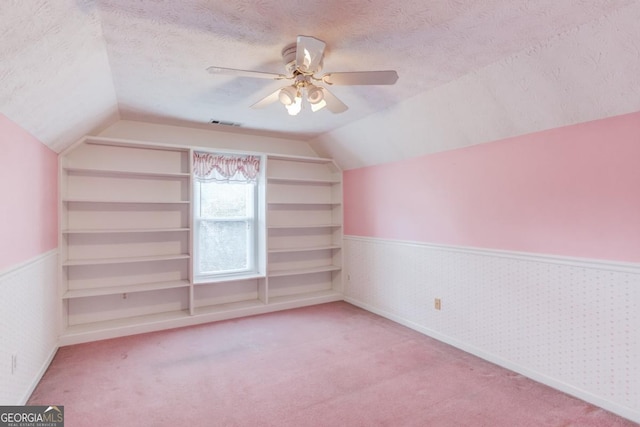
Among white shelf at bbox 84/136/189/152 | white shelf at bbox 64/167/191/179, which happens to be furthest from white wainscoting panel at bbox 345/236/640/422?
white shelf at bbox 84/136/189/152

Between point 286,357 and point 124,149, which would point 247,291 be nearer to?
point 286,357

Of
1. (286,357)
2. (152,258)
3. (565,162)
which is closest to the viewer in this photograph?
(565,162)

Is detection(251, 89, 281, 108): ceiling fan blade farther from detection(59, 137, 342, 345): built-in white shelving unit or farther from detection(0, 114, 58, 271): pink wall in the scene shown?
detection(59, 137, 342, 345): built-in white shelving unit

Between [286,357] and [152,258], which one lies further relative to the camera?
[152,258]

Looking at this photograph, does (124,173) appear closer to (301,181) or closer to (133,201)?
(133,201)

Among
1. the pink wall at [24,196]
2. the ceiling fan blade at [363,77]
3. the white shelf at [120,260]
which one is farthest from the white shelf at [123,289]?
the ceiling fan blade at [363,77]

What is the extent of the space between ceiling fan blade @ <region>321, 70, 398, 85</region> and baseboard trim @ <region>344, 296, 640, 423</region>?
2.45m

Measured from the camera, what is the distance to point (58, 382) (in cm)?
252

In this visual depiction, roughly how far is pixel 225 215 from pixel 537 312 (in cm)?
348

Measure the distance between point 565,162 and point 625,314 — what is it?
1.07m

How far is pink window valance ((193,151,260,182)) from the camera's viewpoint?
155 inches

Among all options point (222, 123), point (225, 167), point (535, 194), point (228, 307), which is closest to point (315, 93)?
point (535, 194)

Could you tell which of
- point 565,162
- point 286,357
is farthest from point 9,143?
point 565,162

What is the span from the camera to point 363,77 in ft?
6.31
